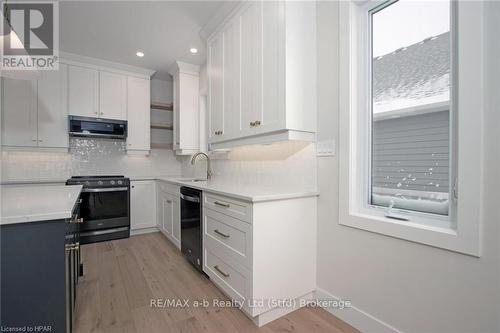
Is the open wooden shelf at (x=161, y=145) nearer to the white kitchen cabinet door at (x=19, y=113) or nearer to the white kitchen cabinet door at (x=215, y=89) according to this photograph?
the white kitchen cabinet door at (x=19, y=113)

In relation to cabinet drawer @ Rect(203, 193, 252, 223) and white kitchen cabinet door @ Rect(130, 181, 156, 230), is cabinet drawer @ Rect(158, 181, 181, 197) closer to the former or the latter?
white kitchen cabinet door @ Rect(130, 181, 156, 230)

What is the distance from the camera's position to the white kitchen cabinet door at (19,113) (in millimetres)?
2932

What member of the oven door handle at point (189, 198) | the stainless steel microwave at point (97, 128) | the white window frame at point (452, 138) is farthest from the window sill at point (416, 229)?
the stainless steel microwave at point (97, 128)

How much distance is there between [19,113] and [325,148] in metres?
3.85

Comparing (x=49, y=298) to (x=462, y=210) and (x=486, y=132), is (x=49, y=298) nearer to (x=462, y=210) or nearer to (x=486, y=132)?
(x=462, y=210)

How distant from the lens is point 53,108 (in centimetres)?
318

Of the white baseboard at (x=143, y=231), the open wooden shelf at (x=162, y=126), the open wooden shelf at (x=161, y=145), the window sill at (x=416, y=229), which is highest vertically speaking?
the open wooden shelf at (x=162, y=126)

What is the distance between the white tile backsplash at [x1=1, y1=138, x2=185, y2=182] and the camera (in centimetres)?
318

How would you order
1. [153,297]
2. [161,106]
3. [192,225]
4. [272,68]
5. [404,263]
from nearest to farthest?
[404,263] → [272,68] → [153,297] → [192,225] → [161,106]

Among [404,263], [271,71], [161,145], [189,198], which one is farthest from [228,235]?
[161,145]

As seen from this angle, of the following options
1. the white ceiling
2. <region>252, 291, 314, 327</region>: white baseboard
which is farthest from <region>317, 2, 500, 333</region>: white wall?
the white ceiling

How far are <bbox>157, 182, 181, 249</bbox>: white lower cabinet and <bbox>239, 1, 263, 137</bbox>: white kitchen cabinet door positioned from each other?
1.40 meters

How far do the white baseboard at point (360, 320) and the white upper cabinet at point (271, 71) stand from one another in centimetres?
126

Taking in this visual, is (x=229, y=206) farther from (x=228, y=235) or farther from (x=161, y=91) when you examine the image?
(x=161, y=91)
